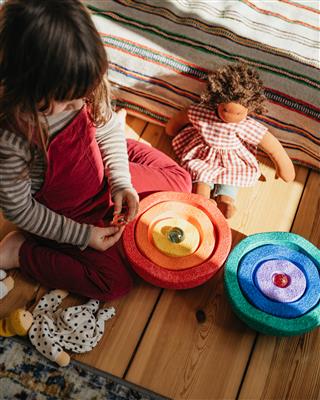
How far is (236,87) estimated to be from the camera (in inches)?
48.2

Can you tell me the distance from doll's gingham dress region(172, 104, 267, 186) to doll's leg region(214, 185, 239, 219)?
0.05ft

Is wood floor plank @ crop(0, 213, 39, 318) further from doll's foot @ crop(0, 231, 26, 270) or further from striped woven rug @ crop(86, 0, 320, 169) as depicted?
striped woven rug @ crop(86, 0, 320, 169)

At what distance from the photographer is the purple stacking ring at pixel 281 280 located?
1.12 metres

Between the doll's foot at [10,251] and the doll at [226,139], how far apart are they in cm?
45

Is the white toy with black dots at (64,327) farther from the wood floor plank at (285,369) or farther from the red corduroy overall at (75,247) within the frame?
the wood floor plank at (285,369)

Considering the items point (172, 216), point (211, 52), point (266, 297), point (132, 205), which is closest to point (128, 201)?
point (132, 205)

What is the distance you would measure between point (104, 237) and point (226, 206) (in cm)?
34

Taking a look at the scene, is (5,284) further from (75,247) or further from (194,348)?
(194,348)

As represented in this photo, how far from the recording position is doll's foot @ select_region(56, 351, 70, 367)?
1.09m

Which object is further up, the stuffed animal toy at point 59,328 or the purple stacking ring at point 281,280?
the purple stacking ring at point 281,280

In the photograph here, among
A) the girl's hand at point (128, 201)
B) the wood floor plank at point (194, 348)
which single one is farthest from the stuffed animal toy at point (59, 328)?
the girl's hand at point (128, 201)

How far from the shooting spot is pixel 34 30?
773 millimetres

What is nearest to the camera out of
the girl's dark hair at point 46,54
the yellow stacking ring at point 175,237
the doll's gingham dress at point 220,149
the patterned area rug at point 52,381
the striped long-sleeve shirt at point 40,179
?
the girl's dark hair at point 46,54

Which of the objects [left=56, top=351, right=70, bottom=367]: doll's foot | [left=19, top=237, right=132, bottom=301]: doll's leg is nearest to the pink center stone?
[left=19, top=237, right=132, bottom=301]: doll's leg
